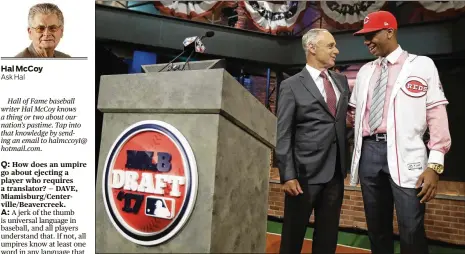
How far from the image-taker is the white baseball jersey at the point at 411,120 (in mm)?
1013

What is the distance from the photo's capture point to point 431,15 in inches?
52.6

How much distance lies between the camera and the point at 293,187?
1088 mm

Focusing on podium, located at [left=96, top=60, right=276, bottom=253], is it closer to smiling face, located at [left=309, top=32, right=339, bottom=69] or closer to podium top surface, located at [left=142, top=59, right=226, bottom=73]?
podium top surface, located at [left=142, top=59, right=226, bottom=73]

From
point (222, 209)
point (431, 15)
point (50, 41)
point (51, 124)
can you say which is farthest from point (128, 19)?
point (431, 15)

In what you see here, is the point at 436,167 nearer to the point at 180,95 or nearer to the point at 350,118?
the point at 350,118

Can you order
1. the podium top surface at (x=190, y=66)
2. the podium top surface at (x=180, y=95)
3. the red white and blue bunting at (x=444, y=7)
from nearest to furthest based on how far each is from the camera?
the podium top surface at (x=180, y=95) → the podium top surface at (x=190, y=66) → the red white and blue bunting at (x=444, y=7)

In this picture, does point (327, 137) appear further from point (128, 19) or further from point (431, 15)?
point (128, 19)

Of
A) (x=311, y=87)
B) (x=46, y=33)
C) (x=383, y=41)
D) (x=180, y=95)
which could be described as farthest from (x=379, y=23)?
(x=46, y=33)

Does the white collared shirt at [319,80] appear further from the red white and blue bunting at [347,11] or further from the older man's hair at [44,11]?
the older man's hair at [44,11]

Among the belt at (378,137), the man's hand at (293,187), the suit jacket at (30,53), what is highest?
the suit jacket at (30,53)

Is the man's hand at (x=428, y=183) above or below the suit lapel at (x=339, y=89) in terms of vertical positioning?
below

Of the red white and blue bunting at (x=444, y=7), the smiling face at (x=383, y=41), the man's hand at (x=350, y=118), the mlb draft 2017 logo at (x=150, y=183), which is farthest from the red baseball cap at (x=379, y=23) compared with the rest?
the mlb draft 2017 logo at (x=150, y=183)

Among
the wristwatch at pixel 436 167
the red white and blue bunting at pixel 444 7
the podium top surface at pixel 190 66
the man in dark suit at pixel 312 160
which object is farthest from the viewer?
the red white and blue bunting at pixel 444 7

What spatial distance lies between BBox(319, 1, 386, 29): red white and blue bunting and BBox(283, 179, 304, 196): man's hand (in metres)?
0.64
